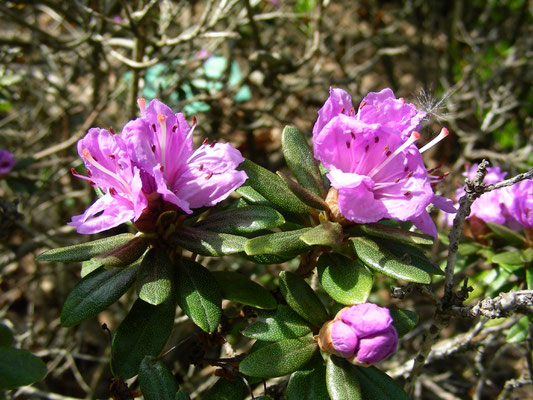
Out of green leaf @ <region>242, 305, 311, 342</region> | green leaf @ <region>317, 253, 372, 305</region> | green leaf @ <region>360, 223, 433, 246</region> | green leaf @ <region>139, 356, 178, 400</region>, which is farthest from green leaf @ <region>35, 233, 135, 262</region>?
green leaf @ <region>360, 223, 433, 246</region>

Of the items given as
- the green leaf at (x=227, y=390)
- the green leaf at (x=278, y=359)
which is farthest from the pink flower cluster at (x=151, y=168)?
the green leaf at (x=227, y=390)

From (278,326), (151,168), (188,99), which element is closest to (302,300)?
(278,326)

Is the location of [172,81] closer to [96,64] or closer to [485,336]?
[96,64]

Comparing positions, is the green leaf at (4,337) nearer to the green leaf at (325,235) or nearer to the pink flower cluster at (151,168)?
the pink flower cluster at (151,168)

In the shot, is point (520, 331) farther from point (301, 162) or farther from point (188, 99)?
point (188, 99)

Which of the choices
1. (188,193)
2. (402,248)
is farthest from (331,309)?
(188,193)

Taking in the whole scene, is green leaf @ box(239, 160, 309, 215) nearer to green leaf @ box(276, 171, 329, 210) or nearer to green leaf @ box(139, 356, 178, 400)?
green leaf @ box(276, 171, 329, 210)
